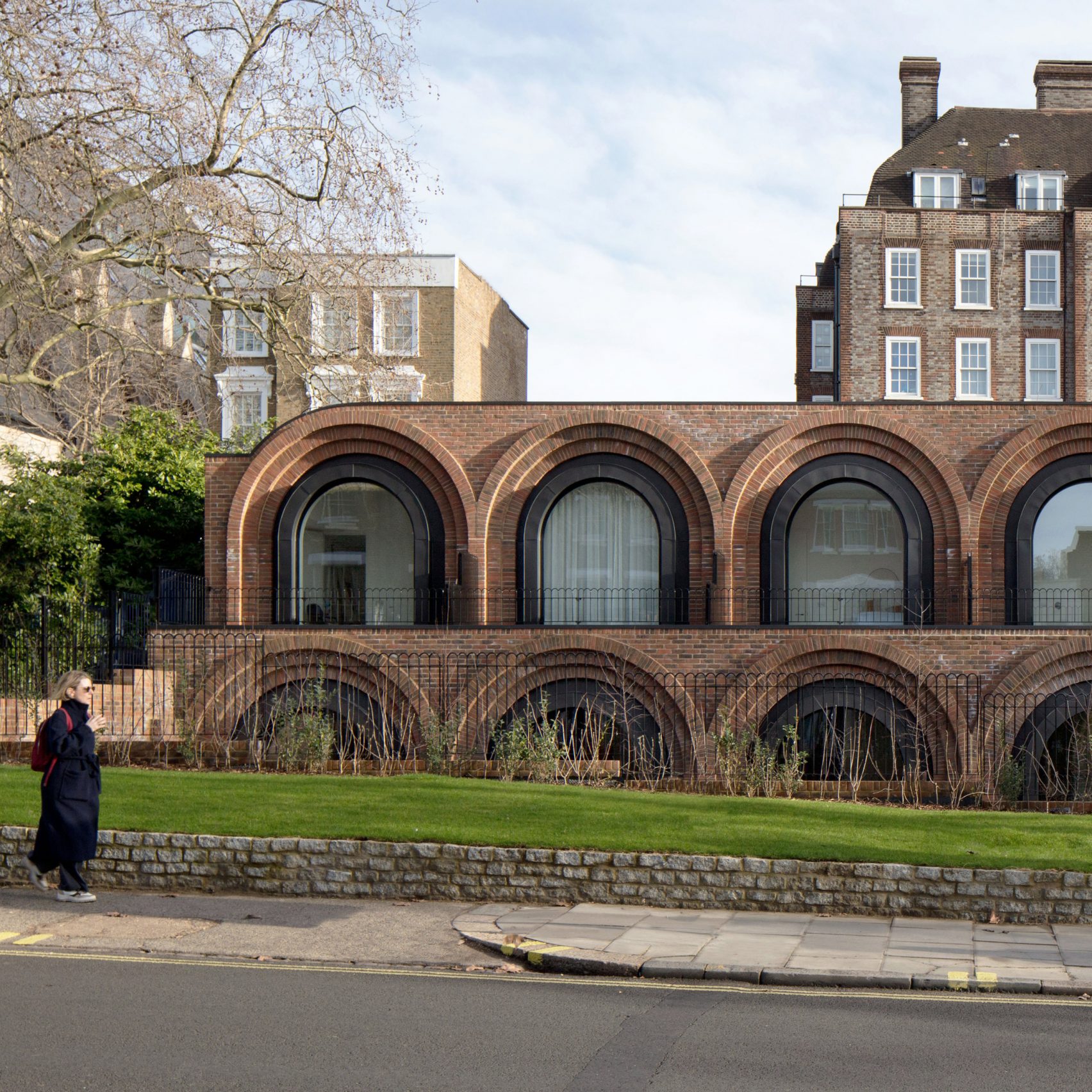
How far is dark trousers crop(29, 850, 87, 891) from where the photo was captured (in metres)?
11.5

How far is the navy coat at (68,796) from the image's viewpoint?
37.4ft

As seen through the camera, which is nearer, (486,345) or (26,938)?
(26,938)

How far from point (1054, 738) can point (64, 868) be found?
14620 millimetres

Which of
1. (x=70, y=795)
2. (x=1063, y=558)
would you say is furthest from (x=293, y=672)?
(x=1063, y=558)

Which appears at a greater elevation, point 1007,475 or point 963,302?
point 963,302

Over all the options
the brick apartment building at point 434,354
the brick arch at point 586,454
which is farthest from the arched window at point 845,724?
the brick apartment building at point 434,354

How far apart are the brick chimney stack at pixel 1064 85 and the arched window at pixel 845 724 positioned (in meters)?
39.0

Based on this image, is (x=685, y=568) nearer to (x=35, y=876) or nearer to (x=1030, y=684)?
(x=1030, y=684)

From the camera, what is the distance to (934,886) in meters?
11.2

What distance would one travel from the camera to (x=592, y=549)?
75.0 feet

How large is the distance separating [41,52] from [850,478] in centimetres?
1348

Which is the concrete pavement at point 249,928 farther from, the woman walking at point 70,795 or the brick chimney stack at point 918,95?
the brick chimney stack at point 918,95

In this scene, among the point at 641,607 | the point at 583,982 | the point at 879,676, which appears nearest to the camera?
the point at 583,982

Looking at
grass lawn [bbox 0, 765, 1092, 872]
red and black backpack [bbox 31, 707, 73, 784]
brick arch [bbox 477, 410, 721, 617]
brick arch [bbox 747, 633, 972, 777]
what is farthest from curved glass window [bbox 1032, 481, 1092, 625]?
red and black backpack [bbox 31, 707, 73, 784]
